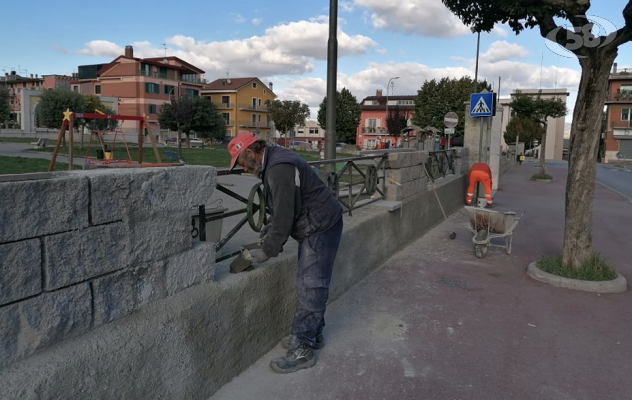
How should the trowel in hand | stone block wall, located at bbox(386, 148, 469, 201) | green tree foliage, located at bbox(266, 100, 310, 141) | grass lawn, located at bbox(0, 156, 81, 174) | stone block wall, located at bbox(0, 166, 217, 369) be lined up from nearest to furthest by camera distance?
stone block wall, located at bbox(0, 166, 217, 369)
the trowel in hand
stone block wall, located at bbox(386, 148, 469, 201)
grass lawn, located at bbox(0, 156, 81, 174)
green tree foliage, located at bbox(266, 100, 310, 141)

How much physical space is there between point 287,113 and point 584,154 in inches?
2294

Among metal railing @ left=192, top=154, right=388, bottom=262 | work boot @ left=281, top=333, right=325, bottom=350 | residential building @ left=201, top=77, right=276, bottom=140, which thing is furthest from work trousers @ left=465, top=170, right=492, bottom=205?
residential building @ left=201, top=77, right=276, bottom=140

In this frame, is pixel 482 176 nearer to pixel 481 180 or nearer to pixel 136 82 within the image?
pixel 481 180

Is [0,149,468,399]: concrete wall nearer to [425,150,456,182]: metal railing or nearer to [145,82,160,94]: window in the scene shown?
[425,150,456,182]: metal railing

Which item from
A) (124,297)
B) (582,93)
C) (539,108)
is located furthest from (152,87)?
(124,297)

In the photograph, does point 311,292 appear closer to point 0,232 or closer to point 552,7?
point 0,232

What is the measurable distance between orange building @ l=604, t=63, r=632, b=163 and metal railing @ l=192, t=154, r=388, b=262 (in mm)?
59970

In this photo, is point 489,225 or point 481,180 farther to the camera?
point 481,180

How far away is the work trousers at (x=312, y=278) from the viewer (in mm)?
3455

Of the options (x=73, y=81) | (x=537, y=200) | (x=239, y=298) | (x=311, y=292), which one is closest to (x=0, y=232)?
(x=239, y=298)

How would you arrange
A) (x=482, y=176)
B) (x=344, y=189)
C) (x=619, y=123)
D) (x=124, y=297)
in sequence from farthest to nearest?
1. (x=619, y=123)
2. (x=482, y=176)
3. (x=344, y=189)
4. (x=124, y=297)

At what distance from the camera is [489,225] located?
23.5 feet

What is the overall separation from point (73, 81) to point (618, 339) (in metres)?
83.3

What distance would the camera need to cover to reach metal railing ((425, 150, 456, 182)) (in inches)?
377
